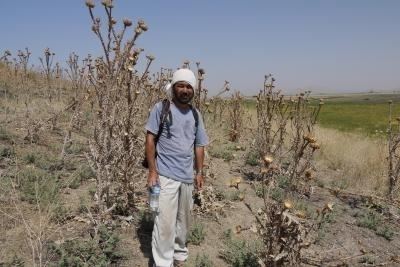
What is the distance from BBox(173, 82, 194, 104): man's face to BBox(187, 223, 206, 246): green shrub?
152cm

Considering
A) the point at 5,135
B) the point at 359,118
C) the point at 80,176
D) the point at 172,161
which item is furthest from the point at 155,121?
the point at 359,118

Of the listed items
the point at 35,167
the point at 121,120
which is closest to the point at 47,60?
the point at 35,167

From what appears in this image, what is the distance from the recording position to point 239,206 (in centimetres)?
570

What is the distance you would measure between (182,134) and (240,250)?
1.34 m

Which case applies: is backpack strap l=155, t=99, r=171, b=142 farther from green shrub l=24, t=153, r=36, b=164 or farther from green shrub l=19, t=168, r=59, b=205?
green shrub l=24, t=153, r=36, b=164

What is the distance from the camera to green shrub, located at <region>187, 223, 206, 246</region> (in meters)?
4.59

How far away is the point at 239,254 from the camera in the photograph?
4.21 m

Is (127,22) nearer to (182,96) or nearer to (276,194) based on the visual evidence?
(182,96)

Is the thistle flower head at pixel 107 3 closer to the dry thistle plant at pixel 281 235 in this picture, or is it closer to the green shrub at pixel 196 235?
the dry thistle plant at pixel 281 235

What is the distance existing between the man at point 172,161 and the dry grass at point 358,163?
4.74 m

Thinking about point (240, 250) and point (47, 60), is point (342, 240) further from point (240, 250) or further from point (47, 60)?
point (47, 60)

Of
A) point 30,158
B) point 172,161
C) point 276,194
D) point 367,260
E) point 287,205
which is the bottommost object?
point 367,260

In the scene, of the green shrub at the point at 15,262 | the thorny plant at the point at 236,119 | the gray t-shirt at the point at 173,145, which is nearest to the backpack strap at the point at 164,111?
the gray t-shirt at the point at 173,145

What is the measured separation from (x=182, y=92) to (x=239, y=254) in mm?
1670
